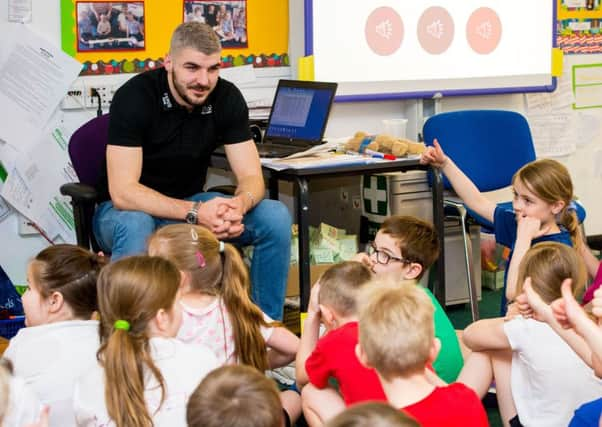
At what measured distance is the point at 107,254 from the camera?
316cm

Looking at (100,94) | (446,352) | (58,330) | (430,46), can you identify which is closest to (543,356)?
(446,352)

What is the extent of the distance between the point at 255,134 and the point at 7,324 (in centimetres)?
125

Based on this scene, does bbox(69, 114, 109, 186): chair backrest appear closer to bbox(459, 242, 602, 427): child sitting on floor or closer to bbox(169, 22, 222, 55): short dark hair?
bbox(169, 22, 222, 55): short dark hair

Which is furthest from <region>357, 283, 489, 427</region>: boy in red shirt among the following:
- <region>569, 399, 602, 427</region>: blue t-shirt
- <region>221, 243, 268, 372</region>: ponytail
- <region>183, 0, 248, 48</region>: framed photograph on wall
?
<region>183, 0, 248, 48</region>: framed photograph on wall

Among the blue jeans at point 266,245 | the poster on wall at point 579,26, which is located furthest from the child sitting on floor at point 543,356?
the poster on wall at point 579,26

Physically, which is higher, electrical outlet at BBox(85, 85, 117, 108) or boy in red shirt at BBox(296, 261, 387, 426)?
electrical outlet at BBox(85, 85, 117, 108)

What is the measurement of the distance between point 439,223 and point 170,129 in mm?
1091

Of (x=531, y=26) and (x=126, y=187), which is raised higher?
(x=531, y=26)

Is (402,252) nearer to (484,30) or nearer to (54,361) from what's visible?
(54,361)

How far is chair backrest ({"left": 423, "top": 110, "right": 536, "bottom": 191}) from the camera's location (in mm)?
3785

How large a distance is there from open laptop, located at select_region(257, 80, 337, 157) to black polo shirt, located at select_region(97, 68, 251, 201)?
0.30 m

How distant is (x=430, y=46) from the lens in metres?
4.32

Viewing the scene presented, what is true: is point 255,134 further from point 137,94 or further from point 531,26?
point 531,26

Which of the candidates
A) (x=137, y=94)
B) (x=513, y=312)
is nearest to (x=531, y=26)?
(x=137, y=94)
